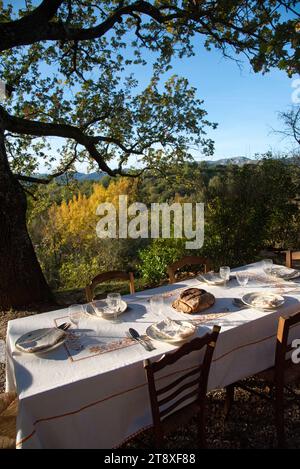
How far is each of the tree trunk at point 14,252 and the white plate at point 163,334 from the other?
3.01 m

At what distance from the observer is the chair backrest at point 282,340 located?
73.3 inches

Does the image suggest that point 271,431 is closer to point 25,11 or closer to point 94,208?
point 25,11

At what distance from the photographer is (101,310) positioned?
7.22ft

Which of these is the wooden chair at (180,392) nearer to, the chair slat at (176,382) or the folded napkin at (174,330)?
the chair slat at (176,382)

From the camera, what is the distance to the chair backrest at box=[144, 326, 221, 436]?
59.9 inches

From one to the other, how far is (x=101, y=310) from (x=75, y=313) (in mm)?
175

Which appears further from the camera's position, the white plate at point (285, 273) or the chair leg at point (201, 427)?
the white plate at point (285, 273)

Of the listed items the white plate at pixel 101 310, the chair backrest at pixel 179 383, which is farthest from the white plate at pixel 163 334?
the white plate at pixel 101 310

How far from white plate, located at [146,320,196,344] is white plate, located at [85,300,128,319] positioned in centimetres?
34

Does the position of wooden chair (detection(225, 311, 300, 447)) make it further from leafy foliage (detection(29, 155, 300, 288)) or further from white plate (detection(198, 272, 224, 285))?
leafy foliage (detection(29, 155, 300, 288))

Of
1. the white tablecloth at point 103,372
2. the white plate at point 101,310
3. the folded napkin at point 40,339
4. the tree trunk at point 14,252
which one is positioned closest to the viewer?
the white tablecloth at point 103,372

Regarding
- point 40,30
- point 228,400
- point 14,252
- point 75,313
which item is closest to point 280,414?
point 228,400

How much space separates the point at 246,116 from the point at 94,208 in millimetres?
9550

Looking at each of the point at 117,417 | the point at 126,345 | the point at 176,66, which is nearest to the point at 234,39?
the point at 176,66
